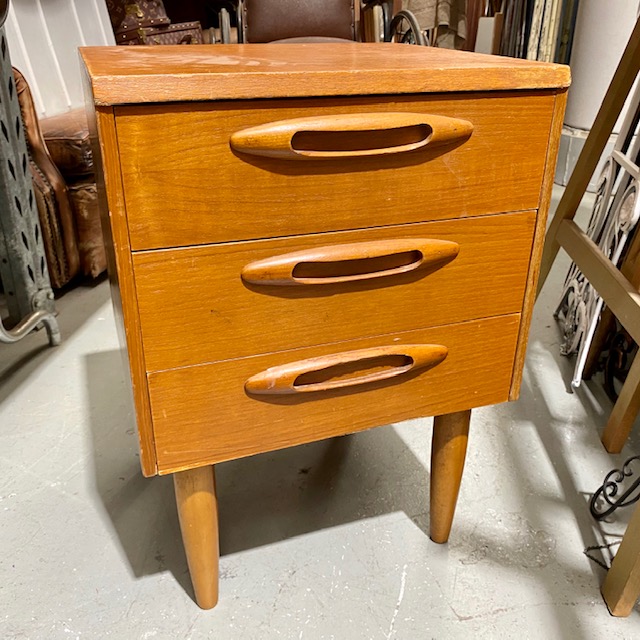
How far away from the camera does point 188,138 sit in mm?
518

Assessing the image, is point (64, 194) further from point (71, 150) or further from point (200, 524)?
point (200, 524)

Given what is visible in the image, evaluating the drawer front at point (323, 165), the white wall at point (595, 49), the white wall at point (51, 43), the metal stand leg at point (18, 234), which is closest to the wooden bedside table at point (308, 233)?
the drawer front at point (323, 165)

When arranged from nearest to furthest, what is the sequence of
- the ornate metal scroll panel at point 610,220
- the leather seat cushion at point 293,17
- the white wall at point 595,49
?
the ornate metal scroll panel at point 610,220, the leather seat cushion at point 293,17, the white wall at point 595,49

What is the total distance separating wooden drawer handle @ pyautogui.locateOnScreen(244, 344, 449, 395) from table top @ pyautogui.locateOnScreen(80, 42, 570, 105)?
265 millimetres

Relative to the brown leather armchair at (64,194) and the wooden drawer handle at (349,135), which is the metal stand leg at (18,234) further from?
the wooden drawer handle at (349,135)

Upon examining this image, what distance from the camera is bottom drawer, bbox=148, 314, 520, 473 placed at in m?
0.62

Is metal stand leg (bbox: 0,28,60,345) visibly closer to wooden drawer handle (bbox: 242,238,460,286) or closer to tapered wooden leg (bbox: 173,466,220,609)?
tapered wooden leg (bbox: 173,466,220,609)

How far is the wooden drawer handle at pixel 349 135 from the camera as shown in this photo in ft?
1.74

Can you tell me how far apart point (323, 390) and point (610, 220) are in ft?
2.86

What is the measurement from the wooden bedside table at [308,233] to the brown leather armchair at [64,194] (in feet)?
3.13

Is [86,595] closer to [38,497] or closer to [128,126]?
[38,497]

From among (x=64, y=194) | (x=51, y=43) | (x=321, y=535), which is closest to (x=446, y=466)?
(x=321, y=535)

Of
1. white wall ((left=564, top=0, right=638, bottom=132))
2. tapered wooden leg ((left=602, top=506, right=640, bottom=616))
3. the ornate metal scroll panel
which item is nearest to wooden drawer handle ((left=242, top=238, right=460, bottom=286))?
tapered wooden leg ((left=602, top=506, right=640, bottom=616))

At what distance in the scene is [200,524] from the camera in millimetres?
717
